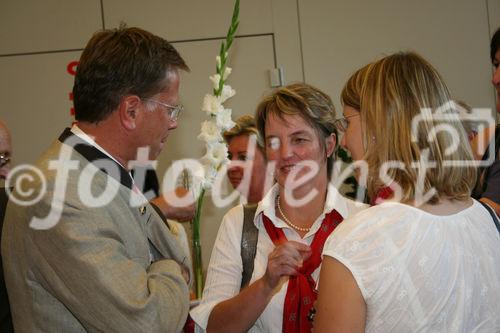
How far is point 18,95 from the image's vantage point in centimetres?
424

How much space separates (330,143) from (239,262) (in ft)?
Answer: 1.84

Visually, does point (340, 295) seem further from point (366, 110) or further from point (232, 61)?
point (232, 61)

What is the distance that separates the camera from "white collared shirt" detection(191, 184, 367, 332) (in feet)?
5.99

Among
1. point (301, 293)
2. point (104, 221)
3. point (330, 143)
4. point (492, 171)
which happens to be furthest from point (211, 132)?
point (492, 171)

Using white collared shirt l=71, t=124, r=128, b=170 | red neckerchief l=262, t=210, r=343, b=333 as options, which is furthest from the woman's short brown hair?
white collared shirt l=71, t=124, r=128, b=170

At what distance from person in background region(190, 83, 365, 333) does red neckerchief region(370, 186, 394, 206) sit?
1.42ft

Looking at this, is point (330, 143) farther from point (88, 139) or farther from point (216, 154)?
point (88, 139)

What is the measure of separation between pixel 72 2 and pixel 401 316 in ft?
12.4

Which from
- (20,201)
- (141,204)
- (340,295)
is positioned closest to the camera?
(340,295)

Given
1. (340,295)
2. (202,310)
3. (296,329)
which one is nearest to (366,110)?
(340,295)

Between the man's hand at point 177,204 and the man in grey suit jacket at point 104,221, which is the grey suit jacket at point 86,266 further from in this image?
the man's hand at point 177,204

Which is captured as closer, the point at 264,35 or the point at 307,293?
the point at 307,293

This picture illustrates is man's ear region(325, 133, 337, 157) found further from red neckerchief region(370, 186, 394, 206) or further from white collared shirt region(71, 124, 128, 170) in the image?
white collared shirt region(71, 124, 128, 170)

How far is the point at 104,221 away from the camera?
1.28 metres
